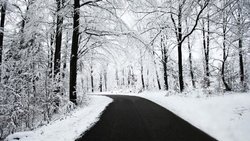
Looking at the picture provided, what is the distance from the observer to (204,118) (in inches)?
243

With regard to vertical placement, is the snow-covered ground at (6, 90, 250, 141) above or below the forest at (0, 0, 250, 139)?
below

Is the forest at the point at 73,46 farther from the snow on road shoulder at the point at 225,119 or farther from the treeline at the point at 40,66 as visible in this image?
the snow on road shoulder at the point at 225,119

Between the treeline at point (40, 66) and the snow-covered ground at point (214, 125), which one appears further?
the treeline at point (40, 66)

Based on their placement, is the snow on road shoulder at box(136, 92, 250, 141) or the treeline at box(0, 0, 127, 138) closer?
the snow on road shoulder at box(136, 92, 250, 141)

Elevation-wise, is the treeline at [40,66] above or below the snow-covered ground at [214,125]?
above

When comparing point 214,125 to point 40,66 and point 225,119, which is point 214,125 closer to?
point 225,119

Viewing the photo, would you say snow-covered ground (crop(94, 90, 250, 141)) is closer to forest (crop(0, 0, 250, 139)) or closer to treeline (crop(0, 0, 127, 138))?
forest (crop(0, 0, 250, 139))

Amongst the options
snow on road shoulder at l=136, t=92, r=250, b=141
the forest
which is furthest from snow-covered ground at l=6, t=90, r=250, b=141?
the forest

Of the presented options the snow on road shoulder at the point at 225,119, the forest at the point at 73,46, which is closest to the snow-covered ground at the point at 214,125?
the snow on road shoulder at the point at 225,119

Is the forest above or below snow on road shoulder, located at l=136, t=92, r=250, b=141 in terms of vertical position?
above

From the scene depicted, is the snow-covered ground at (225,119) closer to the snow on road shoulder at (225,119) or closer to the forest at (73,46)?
the snow on road shoulder at (225,119)

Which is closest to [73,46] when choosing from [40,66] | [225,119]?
[40,66]

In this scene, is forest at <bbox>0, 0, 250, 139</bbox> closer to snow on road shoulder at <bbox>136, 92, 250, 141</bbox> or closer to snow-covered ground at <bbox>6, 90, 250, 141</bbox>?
snow-covered ground at <bbox>6, 90, 250, 141</bbox>

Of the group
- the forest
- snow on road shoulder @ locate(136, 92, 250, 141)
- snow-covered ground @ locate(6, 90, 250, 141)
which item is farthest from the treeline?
snow on road shoulder @ locate(136, 92, 250, 141)
